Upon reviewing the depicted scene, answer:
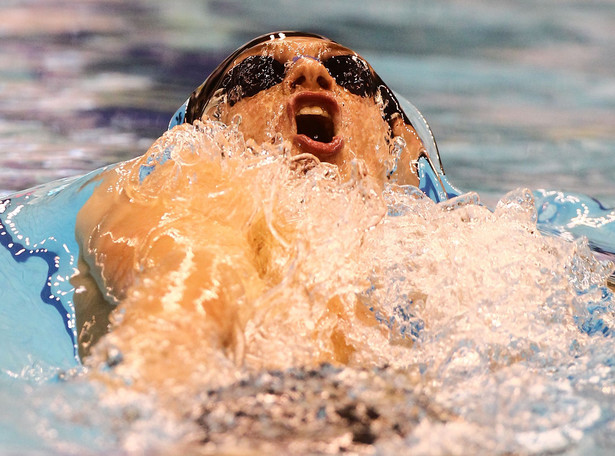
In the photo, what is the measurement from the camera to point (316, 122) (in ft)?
4.95

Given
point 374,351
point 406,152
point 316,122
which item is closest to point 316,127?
point 316,122

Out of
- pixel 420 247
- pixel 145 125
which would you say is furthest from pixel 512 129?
pixel 420 247

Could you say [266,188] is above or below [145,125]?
above

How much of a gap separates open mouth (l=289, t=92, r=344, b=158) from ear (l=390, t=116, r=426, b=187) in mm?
251

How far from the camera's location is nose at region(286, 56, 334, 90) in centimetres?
147

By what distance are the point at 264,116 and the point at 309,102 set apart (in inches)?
4.0

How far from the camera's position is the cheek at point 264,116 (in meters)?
1.44

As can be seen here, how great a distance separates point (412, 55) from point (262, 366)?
2.63 meters

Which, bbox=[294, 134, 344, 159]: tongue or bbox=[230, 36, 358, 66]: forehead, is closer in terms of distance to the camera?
bbox=[294, 134, 344, 159]: tongue

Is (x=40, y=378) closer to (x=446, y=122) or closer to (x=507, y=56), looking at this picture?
(x=446, y=122)

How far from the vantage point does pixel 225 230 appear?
1.10m

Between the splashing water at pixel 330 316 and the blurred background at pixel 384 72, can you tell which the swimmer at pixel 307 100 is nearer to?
the splashing water at pixel 330 316

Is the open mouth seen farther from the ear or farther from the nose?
the ear

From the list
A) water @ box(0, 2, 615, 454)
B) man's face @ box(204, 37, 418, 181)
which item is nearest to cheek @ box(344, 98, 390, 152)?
man's face @ box(204, 37, 418, 181)
